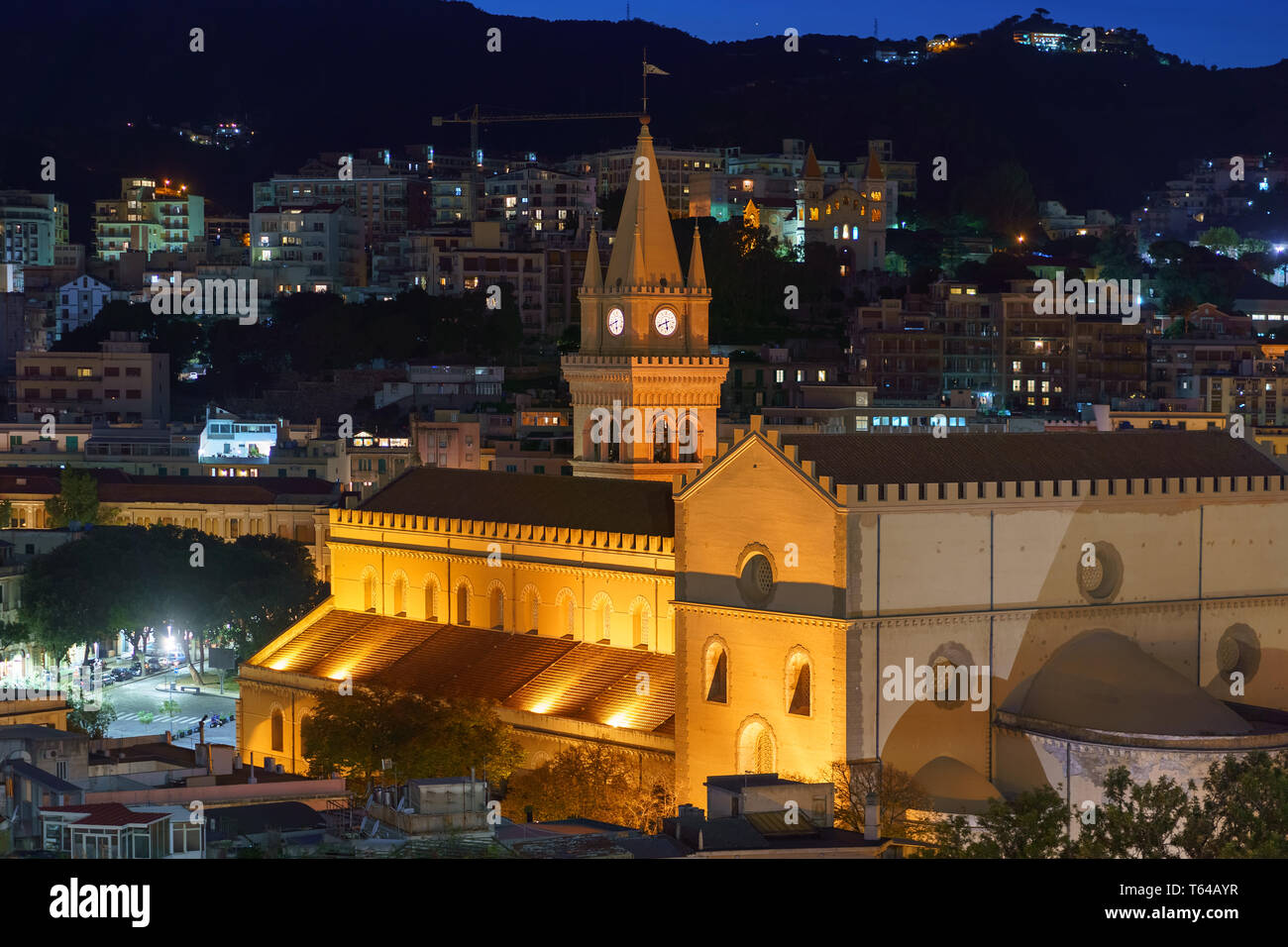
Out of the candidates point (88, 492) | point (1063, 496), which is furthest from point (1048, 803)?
point (88, 492)

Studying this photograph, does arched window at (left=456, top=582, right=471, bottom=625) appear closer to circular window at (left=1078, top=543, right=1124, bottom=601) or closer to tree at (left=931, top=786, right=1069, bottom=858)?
circular window at (left=1078, top=543, right=1124, bottom=601)

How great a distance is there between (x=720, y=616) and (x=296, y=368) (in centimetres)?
12879

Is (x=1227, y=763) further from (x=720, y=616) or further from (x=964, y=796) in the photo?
(x=720, y=616)

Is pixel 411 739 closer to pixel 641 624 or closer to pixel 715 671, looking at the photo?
pixel 641 624

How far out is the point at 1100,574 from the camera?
6075 centimetres

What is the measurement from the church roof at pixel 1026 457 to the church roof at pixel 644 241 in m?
21.7

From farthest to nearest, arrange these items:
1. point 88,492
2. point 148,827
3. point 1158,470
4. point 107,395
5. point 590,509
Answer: point 107,395 < point 88,492 < point 590,509 < point 1158,470 < point 148,827

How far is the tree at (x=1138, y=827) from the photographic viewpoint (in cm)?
4644

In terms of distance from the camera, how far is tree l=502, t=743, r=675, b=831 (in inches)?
2359

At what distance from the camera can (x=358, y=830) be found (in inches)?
1805

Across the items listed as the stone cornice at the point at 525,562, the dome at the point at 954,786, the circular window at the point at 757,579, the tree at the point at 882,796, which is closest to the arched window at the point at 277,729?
the stone cornice at the point at 525,562

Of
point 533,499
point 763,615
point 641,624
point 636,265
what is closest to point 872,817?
point 763,615

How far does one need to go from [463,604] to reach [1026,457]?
20.5 m
